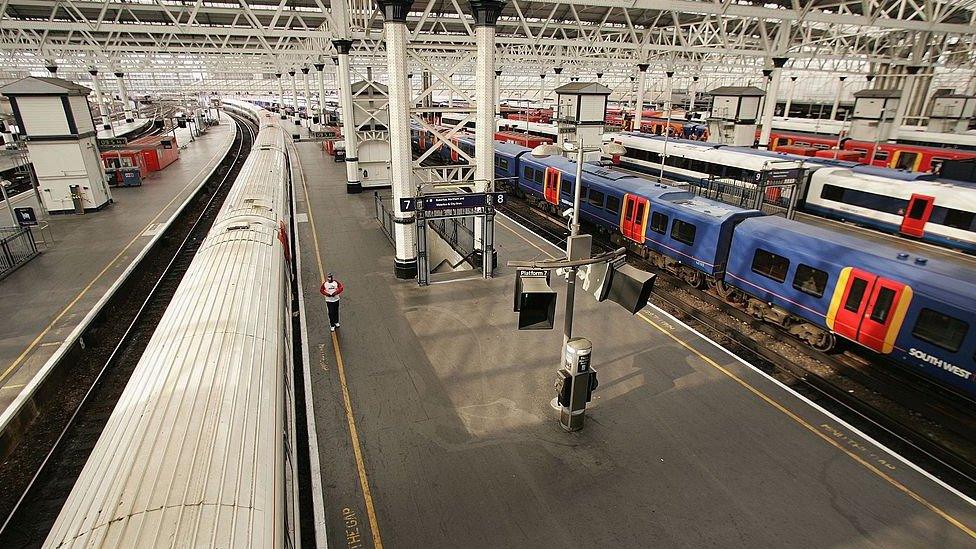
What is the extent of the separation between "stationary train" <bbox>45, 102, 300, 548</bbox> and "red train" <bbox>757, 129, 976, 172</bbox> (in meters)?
33.3

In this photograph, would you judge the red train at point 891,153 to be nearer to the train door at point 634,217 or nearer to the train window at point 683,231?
the train door at point 634,217

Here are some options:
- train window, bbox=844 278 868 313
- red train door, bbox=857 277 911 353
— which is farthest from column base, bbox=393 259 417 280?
red train door, bbox=857 277 911 353

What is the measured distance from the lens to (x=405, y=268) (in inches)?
626

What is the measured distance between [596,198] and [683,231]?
5.26 meters

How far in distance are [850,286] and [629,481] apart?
23.9 feet

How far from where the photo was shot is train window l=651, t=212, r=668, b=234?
53.8 feet

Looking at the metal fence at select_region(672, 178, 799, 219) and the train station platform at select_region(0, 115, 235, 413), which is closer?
the train station platform at select_region(0, 115, 235, 413)

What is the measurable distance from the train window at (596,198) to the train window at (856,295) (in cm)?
1012

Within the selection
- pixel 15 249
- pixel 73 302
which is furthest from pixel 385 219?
pixel 15 249

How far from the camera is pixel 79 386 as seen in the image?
11.2 meters

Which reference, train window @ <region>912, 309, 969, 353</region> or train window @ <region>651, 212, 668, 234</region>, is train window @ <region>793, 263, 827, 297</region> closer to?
train window @ <region>912, 309, 969, 353</region>

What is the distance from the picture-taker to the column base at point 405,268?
15906mm

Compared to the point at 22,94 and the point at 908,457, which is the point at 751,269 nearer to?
the point at 908,457

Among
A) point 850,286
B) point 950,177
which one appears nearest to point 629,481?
point 850,286
